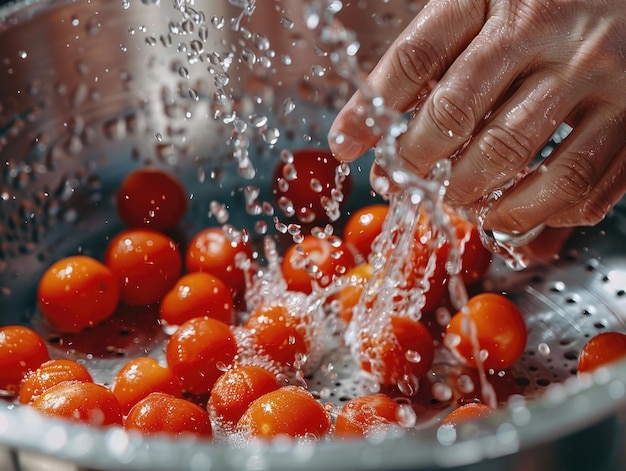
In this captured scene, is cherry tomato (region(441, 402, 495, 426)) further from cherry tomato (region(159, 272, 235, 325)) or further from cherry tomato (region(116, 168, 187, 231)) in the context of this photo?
cherry tomato (region(116, 168, 187, 231))

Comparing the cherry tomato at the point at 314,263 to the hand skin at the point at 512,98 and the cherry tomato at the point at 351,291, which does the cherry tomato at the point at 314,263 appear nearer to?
the cherry tomato at the point at 351,291

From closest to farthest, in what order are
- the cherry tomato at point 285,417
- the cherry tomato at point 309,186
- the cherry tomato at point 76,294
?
the cherry tomato at point 285,417, the cherry tomato at point 76,294, the cherry tomato at point 309,186

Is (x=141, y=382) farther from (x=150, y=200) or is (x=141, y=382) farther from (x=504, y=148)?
(x=504, y=148)

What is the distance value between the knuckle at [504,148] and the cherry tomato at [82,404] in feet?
1.31

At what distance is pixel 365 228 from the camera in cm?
102

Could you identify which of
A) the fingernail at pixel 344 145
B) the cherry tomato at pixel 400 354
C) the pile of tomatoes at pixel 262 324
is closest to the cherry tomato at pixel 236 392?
the pile of tomatoes at pixel 262 324

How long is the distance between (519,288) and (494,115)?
0.31 meters

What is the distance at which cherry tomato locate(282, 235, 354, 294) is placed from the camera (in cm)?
98

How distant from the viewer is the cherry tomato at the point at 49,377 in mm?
821

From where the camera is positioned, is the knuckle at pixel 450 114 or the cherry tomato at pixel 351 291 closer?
the knuckle at pixel 450 114

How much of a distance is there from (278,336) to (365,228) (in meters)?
0.20

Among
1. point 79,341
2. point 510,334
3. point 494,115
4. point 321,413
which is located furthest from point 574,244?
point 79,341

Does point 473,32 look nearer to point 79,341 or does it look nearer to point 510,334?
point 510,334

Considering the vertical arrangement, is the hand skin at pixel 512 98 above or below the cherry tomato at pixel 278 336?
above
